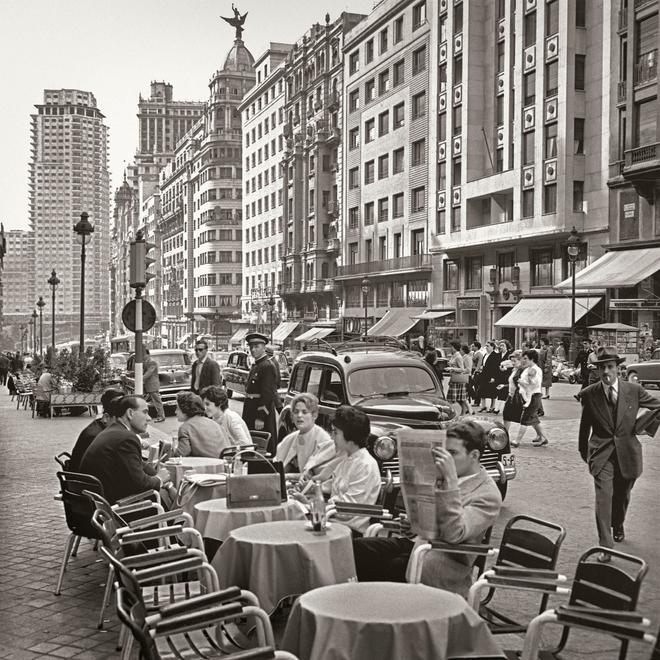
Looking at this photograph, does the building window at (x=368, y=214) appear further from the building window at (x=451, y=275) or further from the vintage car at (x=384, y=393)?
the vintage car at (x=384, y=393)

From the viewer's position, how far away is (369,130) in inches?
2579

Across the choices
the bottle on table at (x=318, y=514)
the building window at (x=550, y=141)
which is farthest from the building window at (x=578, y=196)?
the bottle on table at (x=318, y=514)

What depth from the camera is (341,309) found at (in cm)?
6850

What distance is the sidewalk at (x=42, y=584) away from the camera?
19.8 ft

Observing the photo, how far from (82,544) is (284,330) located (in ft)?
230

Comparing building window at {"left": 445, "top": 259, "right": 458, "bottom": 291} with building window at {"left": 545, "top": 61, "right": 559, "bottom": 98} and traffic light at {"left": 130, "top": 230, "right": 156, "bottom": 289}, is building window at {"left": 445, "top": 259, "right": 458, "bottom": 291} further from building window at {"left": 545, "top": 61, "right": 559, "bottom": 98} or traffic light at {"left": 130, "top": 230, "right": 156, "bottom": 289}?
traffic light at {"left": 130, "top": 230, "right": 156, "bottom": 289}

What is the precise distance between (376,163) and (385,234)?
5643 millimetres

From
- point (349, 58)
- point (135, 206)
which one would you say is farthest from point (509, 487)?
point (135, 206)

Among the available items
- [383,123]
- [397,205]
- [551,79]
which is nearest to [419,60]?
[383,123]

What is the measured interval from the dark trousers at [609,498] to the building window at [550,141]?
35443 mm

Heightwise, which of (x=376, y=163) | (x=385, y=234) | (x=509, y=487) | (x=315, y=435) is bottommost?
(x=509, y=487)

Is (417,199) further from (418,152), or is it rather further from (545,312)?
(545,312)

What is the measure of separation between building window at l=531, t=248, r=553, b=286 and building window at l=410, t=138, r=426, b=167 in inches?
561

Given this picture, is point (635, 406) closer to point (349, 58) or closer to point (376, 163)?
point (376, 163)
